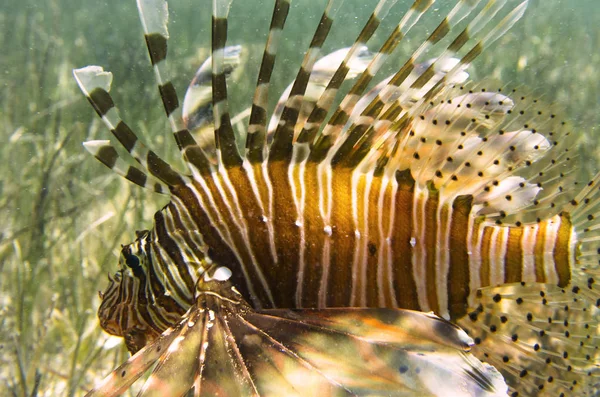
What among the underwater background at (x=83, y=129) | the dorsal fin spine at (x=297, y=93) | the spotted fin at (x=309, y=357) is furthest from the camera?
the underwater background at (x=83, y=129)

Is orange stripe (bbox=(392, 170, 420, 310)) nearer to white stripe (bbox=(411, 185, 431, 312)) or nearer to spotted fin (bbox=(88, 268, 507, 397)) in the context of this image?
white stripe (bbox=(411, 185, 431, 312))

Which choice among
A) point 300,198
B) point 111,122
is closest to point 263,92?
point 300,198

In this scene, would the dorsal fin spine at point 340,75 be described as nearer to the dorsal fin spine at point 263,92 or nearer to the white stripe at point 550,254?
the dorsal fin spine at point 263,92

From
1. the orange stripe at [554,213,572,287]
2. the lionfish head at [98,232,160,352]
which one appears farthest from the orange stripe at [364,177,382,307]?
the lionfish head at [98,232,160,352]

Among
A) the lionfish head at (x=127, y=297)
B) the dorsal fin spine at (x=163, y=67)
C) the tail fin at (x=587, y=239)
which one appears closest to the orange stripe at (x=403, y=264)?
the tail fin at (x=587, y=239)

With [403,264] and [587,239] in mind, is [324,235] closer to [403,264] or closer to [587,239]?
[403,264]

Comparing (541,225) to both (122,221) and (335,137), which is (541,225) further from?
(122,221)

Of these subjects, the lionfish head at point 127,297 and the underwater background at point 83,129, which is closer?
the lionfish head at point 127,297
